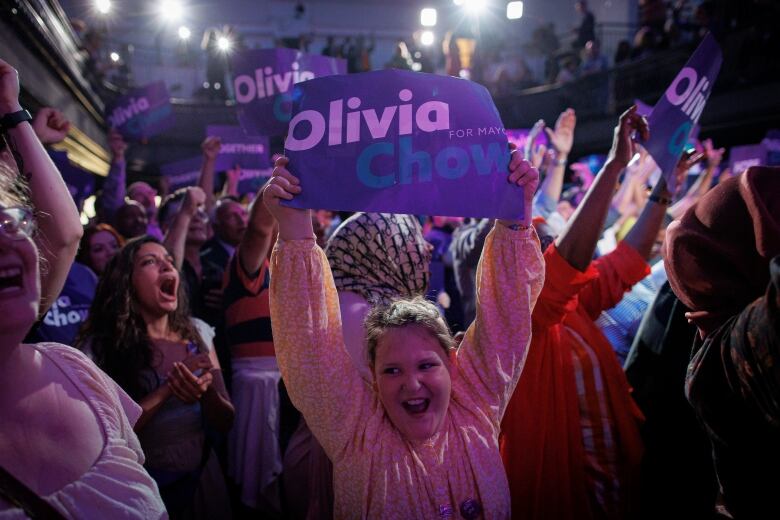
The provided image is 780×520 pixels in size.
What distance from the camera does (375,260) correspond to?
179 cm

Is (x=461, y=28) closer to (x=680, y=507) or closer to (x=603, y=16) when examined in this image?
(x=603, y=16)

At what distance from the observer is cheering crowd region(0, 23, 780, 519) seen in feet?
3.29

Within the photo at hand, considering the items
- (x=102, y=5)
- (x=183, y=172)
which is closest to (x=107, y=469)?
(x=183, y=172)

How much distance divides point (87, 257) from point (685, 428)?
10.5 feet

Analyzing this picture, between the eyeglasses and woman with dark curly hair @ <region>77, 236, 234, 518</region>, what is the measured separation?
3.37 feet

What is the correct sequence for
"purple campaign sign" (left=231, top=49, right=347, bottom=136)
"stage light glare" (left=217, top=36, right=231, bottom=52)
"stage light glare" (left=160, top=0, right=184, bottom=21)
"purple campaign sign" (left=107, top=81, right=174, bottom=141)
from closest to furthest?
"purple campaign sign" (left=231, top=49, right=347, bottom=136) → "purple campaign sign" (left=107, top=81, right=174, bottom=141) → "stage light glare" (left=217, top=36, right=231, bottom=52) → "stage light glare" (left=160, top=0, right=184, bottom=21)

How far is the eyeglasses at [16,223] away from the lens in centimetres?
97

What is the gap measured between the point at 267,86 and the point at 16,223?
292cm

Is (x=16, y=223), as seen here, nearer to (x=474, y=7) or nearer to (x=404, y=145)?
(x=404, y=145)

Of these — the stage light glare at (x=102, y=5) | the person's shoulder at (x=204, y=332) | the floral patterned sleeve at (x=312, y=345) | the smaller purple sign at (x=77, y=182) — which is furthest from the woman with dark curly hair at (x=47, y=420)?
the stage light glare at (x=102, y=5)

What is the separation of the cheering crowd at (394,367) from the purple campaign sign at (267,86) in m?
1.03

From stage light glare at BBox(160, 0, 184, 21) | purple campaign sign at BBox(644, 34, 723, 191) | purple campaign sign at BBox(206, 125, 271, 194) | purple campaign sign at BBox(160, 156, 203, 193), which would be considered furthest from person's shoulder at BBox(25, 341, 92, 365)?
stage light glare at BBox(160, 0, 184, 21)

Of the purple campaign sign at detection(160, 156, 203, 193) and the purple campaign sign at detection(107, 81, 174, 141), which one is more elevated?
the purple campaign sign at detection(107, 81, 174, 141)

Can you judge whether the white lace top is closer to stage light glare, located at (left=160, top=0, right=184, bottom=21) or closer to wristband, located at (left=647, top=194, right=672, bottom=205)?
wristband, located at (left=647, top=194, right=672, bottom=205)
